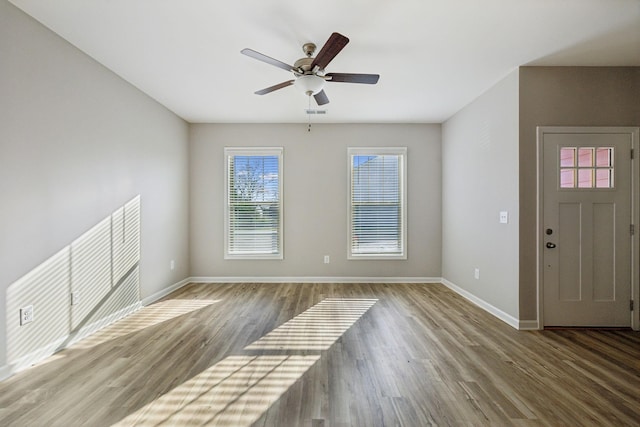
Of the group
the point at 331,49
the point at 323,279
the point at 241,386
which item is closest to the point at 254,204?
the point at 323,279

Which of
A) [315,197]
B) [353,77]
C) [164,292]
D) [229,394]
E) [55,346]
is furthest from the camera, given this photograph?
[315,197]

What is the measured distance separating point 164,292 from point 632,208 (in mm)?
5902

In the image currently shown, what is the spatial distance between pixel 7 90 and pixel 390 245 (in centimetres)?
500

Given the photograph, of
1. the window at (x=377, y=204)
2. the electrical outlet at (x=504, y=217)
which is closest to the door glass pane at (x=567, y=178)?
the electrical outlet at (x=504, y=217)

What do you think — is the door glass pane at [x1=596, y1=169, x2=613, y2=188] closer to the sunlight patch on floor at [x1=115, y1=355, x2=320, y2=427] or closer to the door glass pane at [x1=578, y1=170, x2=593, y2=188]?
the door glass pane at [x1=578, y1=170, x2=593, y2=188]

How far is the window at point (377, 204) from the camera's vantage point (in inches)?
212

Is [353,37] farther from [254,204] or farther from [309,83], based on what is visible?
[254,204]

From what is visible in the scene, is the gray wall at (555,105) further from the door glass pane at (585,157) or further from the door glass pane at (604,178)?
the door glass pane at (604,178)

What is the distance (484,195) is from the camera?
13.1ft

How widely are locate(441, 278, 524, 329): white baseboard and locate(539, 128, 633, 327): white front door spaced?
31cm

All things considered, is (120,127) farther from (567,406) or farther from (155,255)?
(567,406)

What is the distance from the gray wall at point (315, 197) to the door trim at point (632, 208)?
84.3 inches

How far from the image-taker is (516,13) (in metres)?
2.39

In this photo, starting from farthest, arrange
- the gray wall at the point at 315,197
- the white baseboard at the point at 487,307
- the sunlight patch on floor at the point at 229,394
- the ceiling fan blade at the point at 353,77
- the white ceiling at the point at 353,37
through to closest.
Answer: the gray wall at the point at 315,197, the white baseboard at the point at 487,307, the ceiling fan blade at the point at 353,77, the white ceiling at the point at 353,37, the sunlight patch on floor at the point at 229,394
